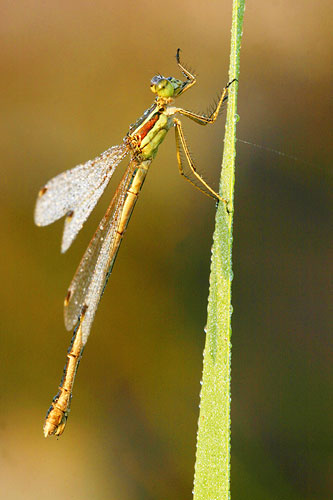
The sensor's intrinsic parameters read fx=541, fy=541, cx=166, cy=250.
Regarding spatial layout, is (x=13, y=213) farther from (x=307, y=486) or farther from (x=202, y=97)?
(x=307, y=486)

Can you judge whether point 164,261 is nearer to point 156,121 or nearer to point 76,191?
point 76,191

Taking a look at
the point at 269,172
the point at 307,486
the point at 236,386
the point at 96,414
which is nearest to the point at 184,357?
the point at 236,386

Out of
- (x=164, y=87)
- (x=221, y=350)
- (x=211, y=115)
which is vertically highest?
(x=164, y=87)

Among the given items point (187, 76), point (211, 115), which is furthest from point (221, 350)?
point (187, 76)

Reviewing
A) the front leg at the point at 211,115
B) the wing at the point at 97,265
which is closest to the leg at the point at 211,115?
the front leg at the point at 211,115

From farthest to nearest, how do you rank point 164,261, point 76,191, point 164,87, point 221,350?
point 164,261 < point 76,191 < point 164,87 < point 221,350

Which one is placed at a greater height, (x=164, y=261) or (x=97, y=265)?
(x=164, y=261)

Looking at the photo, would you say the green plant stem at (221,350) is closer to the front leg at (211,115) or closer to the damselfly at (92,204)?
the front leg at (211,115)
